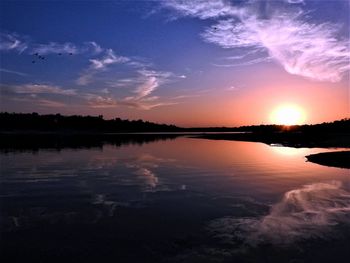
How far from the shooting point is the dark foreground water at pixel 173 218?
11078mm

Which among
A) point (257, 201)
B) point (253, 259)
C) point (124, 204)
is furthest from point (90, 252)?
point (257, 201)

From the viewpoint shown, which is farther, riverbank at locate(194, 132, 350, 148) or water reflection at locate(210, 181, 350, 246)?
riverbank at locate(194, 132, 350, 148)

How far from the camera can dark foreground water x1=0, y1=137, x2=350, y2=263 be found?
11.1m

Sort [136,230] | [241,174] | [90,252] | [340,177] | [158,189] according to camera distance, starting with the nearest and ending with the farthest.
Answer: [90,252] < [136,230] < [158,189] < [340,177] < [241,174]

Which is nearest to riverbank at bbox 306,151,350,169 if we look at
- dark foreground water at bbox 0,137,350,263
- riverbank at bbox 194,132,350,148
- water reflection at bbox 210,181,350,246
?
dark foreground water at bbox 0,137,350,263

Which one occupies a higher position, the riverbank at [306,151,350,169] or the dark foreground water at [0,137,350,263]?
the riverbank at [306,151,350,169]

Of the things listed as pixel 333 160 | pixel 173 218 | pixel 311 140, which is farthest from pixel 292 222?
pixel 311 140

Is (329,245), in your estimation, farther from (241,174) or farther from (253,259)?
(241,174)

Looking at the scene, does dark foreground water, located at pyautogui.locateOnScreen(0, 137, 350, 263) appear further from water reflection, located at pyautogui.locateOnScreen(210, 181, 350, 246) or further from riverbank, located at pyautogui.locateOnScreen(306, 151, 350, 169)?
riverbank, located at pyautogui.locateOnScreen(306, 151, 350, 169)

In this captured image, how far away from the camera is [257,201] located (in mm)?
18547

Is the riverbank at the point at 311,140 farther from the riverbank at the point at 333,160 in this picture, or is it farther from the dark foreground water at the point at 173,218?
the dark foreground water at the point at 173,218

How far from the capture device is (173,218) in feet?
49.4

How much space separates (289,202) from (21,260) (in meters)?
12.8

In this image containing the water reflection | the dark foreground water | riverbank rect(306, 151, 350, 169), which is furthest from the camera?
riverbank rect(306, 151, 350, 169)
